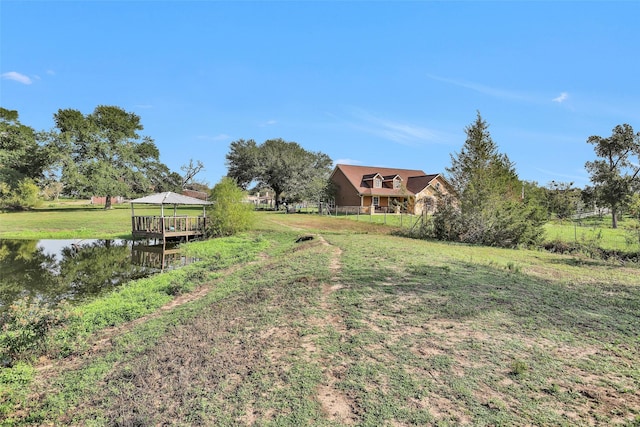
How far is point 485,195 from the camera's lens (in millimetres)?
18391

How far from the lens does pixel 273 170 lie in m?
46.8

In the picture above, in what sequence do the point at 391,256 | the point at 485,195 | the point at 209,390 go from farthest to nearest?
the point at 485,195
the point at 391,256
the point at 209,390

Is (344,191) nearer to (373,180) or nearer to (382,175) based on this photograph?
(373,180)

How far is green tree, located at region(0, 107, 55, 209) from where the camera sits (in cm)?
4297

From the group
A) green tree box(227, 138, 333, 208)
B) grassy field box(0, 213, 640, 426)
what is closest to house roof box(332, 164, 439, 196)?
green tree box(227, 138, 333, 208)

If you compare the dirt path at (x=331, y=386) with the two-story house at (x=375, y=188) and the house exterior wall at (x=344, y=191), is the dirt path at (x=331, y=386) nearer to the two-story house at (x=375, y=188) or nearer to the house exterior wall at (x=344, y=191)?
the two-story house at (x=375, y=188)

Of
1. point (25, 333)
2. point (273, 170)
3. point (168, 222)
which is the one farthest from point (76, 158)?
point (25, 333)

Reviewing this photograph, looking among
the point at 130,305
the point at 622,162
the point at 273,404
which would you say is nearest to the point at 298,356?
the point at 273,404

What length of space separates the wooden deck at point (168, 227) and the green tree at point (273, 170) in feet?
73.1

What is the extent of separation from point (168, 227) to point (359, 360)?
807 inches

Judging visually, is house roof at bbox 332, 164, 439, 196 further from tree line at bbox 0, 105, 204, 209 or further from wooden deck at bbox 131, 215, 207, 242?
tree line at bbox 0, 105, 204, 209

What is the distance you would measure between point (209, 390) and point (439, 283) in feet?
17.9

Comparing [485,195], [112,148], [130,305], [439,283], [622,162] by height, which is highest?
[112,148]

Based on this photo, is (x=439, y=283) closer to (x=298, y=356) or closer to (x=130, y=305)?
(x=298, y=356)
